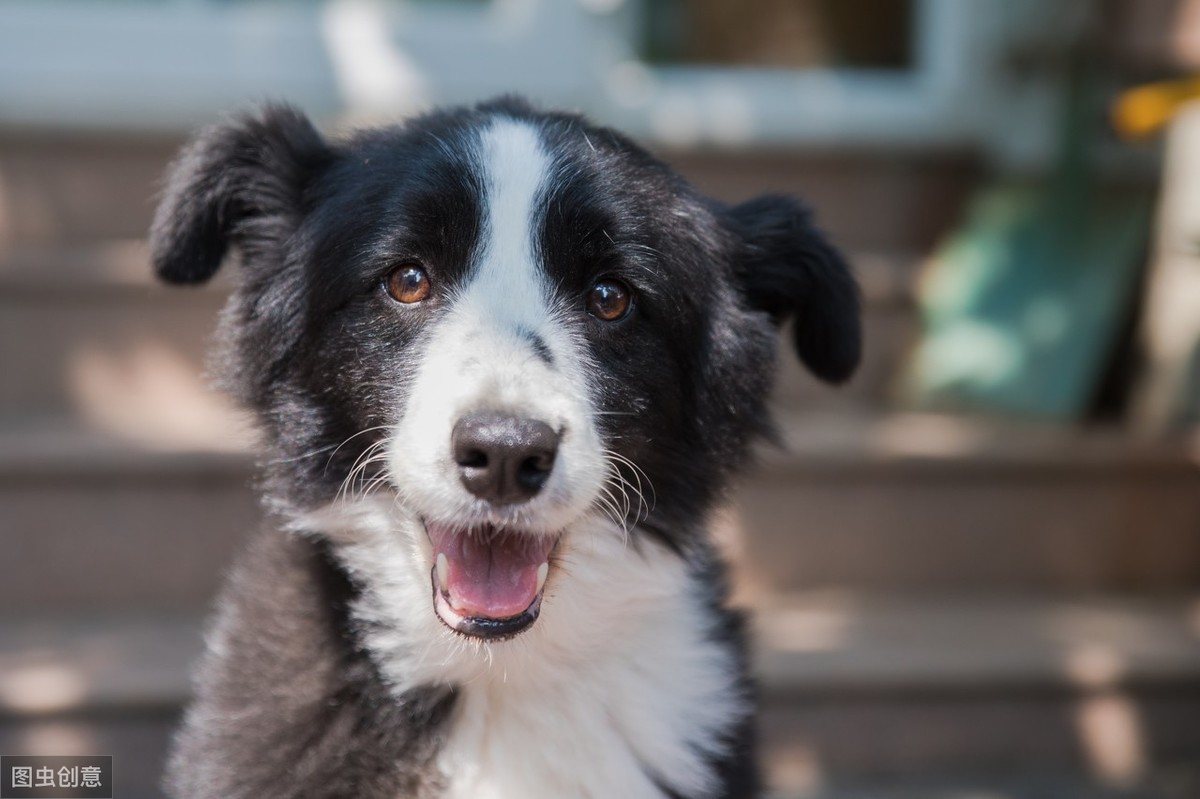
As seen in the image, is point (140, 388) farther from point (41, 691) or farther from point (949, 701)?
point (949, 701)

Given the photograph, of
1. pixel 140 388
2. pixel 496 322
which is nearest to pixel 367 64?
pixel 140 388

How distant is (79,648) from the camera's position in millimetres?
2879

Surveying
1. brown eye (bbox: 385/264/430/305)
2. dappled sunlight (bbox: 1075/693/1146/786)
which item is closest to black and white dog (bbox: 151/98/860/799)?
brown eye (bbox: 385/264/430/305)

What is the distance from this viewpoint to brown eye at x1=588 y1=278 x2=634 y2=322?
1858mm

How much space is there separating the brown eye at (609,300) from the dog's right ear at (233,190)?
1.66 feet

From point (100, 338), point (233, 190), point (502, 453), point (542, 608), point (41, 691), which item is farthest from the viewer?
point (100, 338)

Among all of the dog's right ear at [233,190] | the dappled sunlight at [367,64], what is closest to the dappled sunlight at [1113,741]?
the dog's right ear at [233,190]

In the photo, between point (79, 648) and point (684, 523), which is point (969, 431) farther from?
point (79, 648)

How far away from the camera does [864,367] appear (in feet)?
12.9

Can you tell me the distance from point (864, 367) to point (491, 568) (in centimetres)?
241

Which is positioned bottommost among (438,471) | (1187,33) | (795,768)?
(795,768)

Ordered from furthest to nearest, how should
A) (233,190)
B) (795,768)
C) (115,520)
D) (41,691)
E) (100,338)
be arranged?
(100,338)
(115,520)
(795,768)
(41,691)
(233,190)

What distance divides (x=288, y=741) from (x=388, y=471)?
16.6 inches

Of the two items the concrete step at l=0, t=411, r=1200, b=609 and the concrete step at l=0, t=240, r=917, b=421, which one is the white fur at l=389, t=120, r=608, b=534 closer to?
the concrete step at l=0, t=411, r=1200, b=609
